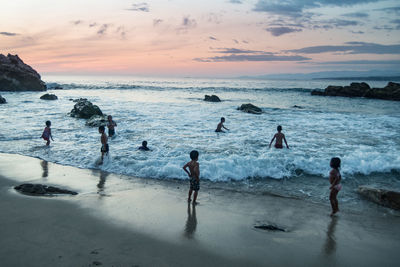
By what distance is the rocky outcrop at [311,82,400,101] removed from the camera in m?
44.4

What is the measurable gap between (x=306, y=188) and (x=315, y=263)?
373cm

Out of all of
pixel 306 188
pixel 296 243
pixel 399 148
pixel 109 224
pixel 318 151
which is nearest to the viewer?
pixel 296 243

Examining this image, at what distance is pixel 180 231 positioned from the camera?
4.56 metres

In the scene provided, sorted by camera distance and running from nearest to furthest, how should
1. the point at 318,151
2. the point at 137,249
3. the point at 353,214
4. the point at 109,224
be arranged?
the point at 137,249, the point at 109,224, the point at 353,214, the point at 318,151

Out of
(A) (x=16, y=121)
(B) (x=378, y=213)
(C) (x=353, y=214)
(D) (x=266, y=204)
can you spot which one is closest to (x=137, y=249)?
(D) (x=266, y=204)

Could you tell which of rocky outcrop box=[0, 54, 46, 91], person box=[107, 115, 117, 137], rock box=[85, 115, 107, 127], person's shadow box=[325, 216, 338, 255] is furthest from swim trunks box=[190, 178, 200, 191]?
rocky outcrop box=[0, 54, 46, 91]

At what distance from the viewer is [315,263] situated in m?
3.77

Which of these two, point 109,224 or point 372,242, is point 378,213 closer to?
point 372,242

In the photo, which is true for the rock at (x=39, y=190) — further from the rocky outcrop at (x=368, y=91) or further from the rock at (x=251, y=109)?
the rocky outcrop at (x=368, y=91)

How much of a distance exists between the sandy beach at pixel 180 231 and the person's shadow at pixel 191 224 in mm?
17

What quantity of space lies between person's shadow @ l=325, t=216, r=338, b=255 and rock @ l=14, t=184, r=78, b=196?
5.23m

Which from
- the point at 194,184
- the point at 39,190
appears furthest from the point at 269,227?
the point at 39,190

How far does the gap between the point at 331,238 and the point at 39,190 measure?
6.00m

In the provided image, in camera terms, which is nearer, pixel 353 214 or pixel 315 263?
pixel 315 263
